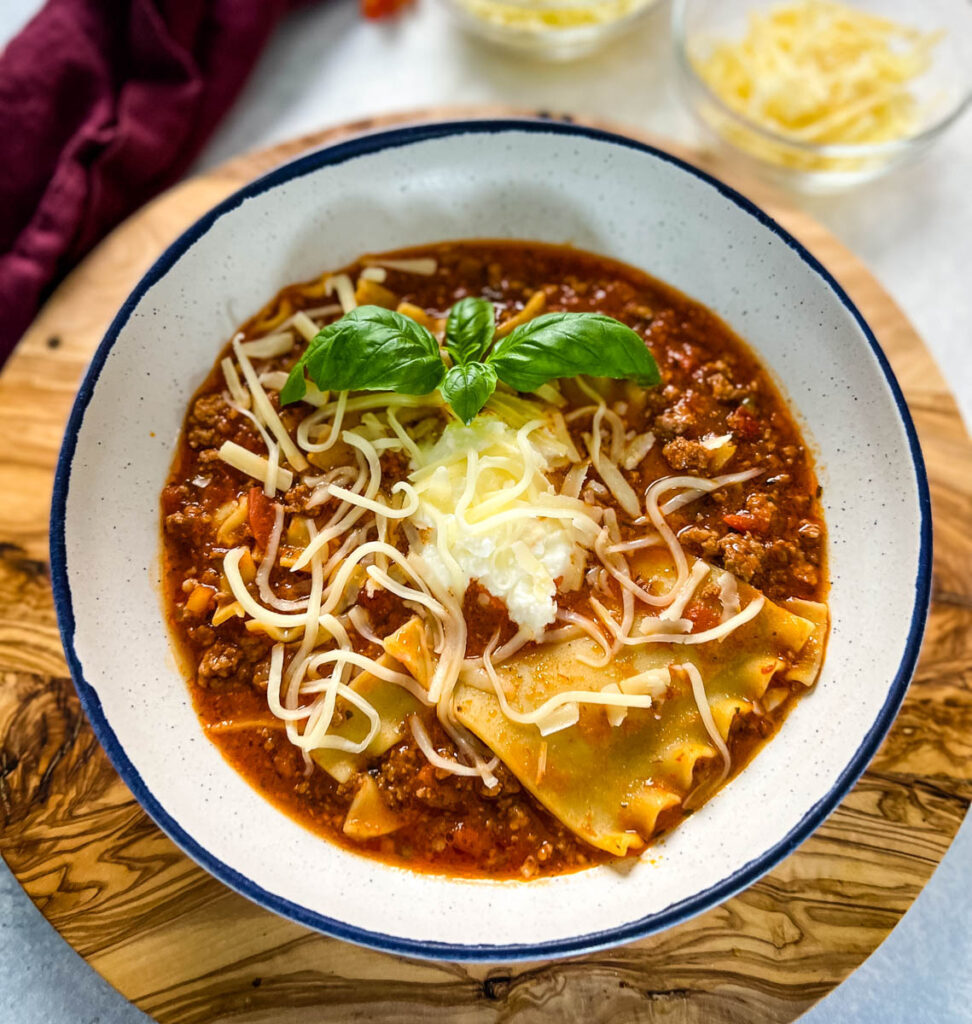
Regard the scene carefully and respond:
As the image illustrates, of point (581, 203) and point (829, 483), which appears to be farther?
point (581, 203)

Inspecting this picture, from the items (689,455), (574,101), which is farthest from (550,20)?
(689,455)

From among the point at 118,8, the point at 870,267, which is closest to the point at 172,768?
the point at 118,8

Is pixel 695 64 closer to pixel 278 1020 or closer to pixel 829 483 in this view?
pixel 829 483


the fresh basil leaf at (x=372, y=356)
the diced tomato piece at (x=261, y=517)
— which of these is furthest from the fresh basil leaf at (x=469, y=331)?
the diced tomato piece at (x=261, y=517)

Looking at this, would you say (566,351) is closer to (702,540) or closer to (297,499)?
(702,540)

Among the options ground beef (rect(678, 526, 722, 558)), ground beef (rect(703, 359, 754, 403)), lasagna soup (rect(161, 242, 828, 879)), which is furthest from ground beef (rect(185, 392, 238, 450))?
ground beef (rect(703, 359, 754, 403))
